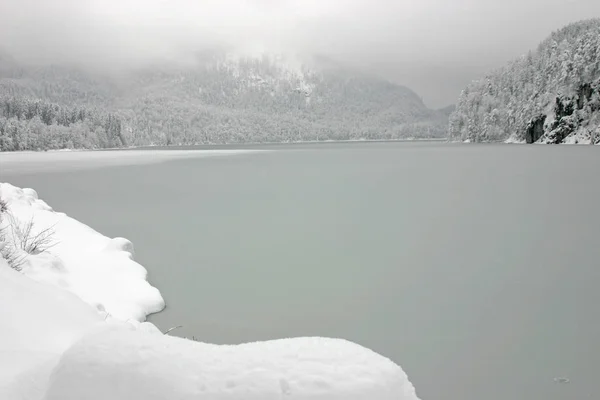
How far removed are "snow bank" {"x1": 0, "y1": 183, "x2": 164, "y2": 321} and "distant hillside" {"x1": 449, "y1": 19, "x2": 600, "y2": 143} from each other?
103 meters

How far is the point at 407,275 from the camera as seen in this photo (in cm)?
1248

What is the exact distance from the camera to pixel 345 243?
53.7ft

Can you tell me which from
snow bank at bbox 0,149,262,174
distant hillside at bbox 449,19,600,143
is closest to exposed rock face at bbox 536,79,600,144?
distant hillside at bbox 449,19,600,143

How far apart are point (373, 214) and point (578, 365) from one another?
50.6 ft

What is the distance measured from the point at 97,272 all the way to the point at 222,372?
9.63 m

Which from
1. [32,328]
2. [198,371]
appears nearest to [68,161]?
[32,328]

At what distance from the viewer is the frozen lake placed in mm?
7559

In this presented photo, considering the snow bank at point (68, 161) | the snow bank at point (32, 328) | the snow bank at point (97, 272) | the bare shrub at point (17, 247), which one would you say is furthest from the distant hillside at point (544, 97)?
the snow bank at point (32, 328)

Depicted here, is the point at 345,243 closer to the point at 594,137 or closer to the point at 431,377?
the point at 431,377

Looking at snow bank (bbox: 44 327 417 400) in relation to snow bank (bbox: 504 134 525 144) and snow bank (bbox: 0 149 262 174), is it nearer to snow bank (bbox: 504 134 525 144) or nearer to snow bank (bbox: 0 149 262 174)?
snow bank (bbox: 0 149 262 174)

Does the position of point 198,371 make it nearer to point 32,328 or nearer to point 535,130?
point 32,328

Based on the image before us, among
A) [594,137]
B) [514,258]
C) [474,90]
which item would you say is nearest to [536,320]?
[514,258]

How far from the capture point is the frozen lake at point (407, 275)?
756 cm

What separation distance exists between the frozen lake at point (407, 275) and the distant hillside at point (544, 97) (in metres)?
83.3
